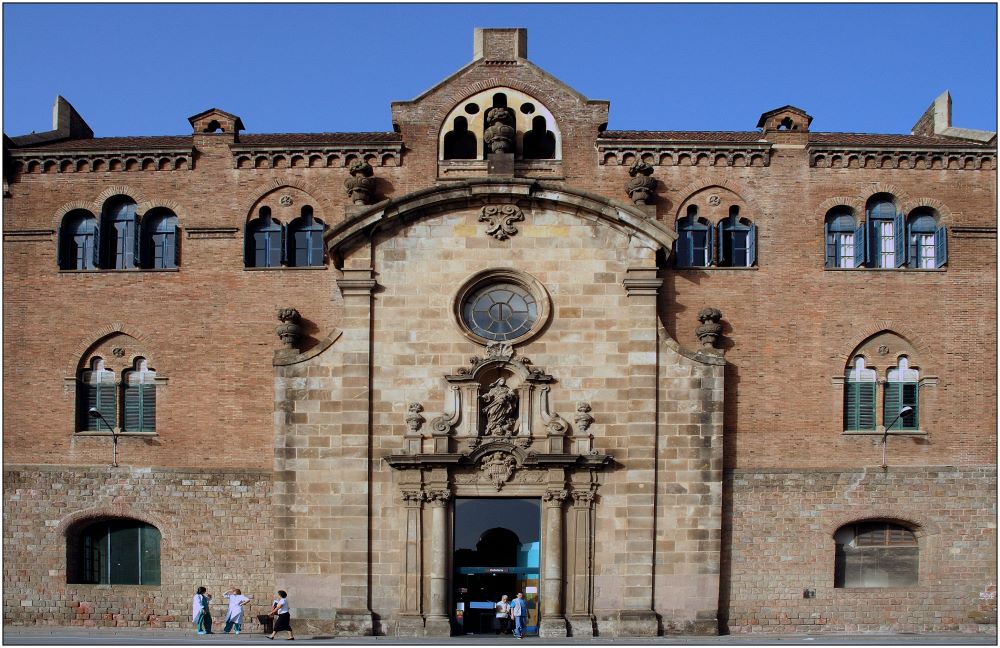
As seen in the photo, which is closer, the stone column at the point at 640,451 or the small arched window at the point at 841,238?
the stone column at the point at 640,451

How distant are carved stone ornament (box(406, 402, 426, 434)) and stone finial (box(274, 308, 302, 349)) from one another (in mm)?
3384

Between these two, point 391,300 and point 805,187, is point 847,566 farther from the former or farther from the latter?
point 391,300

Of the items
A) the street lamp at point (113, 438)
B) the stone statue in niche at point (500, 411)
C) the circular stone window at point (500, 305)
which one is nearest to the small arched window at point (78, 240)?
the street lamp at point (113, 438)

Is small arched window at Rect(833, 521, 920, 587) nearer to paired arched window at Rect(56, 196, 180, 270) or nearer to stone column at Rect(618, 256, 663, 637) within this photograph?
stone column at Rect(618, 256, 663, 637)

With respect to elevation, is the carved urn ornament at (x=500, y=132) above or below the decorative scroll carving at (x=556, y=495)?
above

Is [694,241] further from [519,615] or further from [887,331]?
[519,615]

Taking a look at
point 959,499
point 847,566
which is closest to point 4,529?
point 847,566

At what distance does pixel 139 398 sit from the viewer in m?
32.3

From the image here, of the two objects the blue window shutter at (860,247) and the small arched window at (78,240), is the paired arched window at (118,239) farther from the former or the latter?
the blue window shutter at (860,247)

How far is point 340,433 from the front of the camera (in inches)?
1198

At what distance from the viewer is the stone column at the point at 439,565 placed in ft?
97.1

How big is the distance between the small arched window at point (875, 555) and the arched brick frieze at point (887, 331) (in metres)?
4.05

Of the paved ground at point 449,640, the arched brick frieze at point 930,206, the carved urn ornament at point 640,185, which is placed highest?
the carved urn ornament at point 640,185

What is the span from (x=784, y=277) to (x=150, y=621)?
57.1ft
